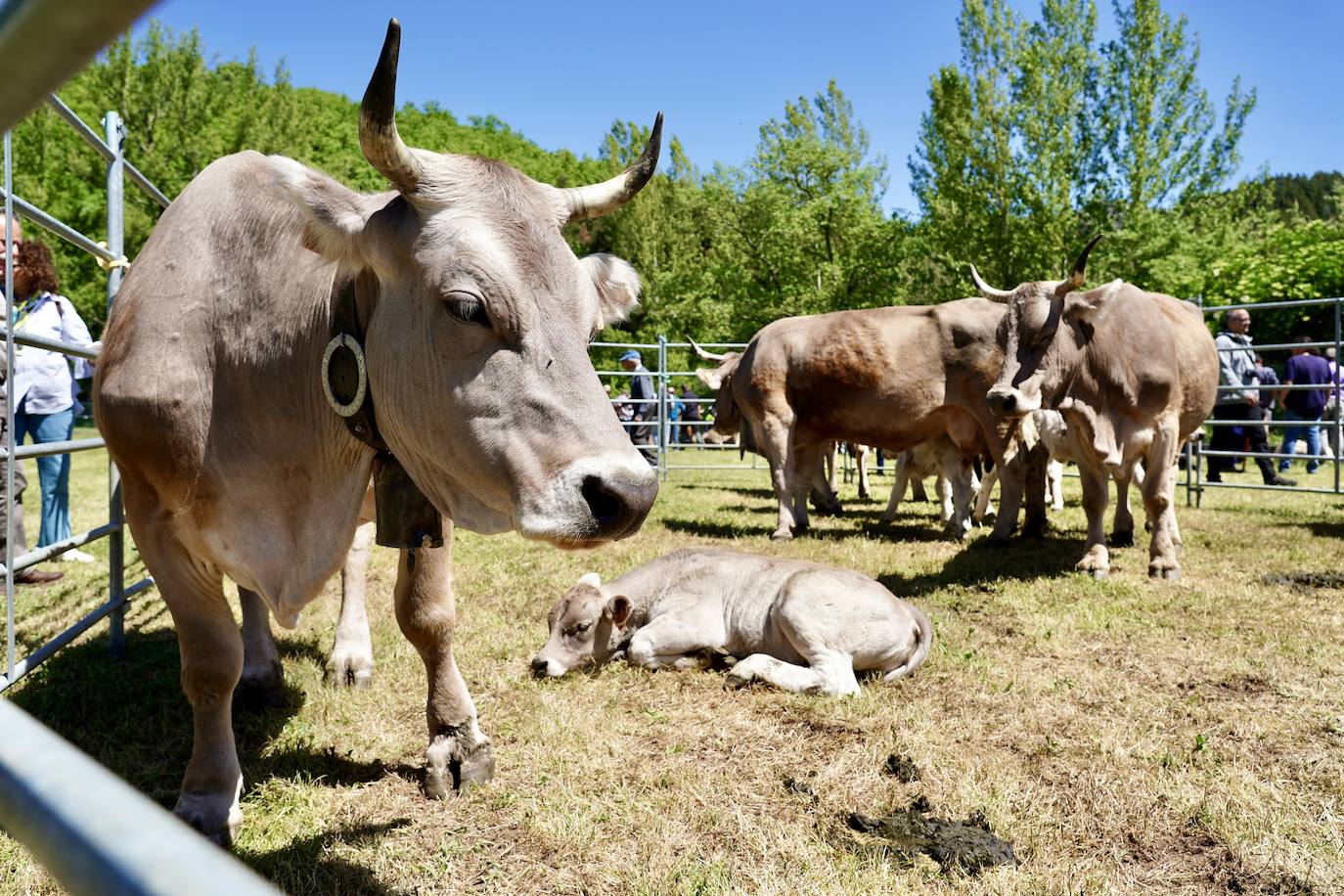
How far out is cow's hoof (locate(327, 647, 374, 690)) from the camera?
4.33m

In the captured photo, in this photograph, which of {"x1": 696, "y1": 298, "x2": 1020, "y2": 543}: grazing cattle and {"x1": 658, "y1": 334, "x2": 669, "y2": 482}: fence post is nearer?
{"x1": 696, "y1": 298, "x2": 1020, "y2": 543}: grazing cattle

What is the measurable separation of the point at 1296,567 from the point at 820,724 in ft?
17.0

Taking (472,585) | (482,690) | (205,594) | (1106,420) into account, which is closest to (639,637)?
(482,690)

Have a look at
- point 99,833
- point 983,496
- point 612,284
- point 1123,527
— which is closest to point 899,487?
point 983,496

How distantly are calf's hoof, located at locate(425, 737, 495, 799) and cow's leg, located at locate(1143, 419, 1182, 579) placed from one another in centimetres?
558

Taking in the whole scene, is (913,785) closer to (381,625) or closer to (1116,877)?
(1116,877)

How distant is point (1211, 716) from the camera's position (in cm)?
400

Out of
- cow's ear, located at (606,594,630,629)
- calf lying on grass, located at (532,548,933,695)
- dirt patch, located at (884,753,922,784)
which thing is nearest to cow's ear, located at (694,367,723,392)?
calf lying on grass, located at (532,548,933,695)

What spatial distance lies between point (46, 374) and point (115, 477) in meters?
2.01

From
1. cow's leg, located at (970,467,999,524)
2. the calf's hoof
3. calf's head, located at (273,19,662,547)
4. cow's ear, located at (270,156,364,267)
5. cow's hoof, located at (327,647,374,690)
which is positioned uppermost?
cow's ear, located at (270,156,364,267)

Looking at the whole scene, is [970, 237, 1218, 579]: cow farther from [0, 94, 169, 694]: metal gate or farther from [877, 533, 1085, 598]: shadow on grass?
[0, 94, 169, 694]: metal gate

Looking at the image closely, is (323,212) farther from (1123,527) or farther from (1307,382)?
(1307,382)

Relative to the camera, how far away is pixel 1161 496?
714 centimetres

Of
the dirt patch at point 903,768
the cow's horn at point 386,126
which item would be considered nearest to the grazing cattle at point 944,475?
the dirt patch at point 903,768
